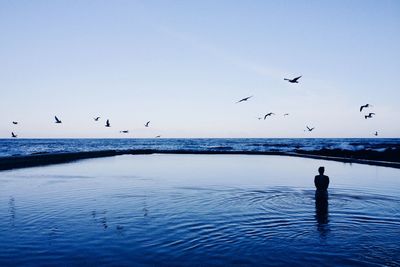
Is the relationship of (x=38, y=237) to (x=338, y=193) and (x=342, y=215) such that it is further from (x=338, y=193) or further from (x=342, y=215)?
(x=338, y=193)

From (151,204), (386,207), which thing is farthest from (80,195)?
(386,207)

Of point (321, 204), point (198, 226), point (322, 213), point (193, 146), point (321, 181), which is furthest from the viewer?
point (193, 146)

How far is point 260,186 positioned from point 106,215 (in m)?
7.51

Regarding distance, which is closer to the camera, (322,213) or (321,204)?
(322,213)

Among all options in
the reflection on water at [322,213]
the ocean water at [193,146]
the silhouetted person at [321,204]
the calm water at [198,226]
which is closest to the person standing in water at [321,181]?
the silhouetted person at [321,204]

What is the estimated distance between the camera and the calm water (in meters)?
6.58

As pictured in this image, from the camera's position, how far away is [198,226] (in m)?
8.66

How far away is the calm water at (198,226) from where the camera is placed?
658 cm

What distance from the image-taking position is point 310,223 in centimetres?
903

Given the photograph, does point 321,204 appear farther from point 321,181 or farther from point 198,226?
point 198,226

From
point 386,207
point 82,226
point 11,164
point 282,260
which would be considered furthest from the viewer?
point 11,164

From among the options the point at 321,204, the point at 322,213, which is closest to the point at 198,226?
the point at 322,213

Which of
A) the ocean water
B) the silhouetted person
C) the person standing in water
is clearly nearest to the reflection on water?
the silhouetted person

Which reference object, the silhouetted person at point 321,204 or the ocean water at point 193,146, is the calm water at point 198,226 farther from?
the ocean water at point 193,146
